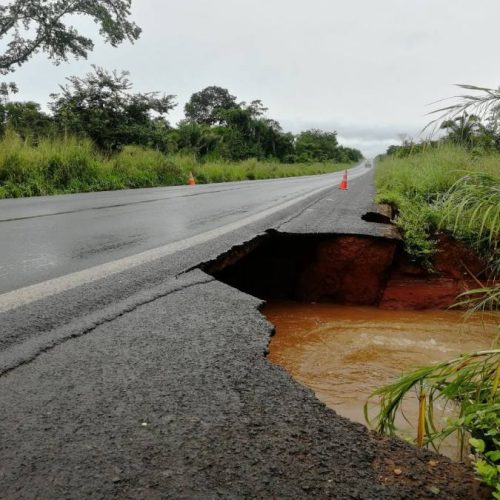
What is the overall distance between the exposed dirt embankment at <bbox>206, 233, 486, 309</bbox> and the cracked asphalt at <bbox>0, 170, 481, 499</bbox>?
253 centimetres

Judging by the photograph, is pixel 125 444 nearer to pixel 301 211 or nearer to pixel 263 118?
pixel 301 211

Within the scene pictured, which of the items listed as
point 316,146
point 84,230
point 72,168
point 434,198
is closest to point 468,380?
point 84,230

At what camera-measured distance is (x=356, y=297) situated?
4.44 metres

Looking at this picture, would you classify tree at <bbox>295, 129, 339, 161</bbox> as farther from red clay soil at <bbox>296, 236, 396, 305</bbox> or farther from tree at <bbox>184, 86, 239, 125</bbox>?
red clay soil at <bbox>296, 236, 396, 305</bbox>

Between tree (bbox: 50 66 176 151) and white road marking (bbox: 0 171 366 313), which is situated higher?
tree (bbox: 50 66 176 151)

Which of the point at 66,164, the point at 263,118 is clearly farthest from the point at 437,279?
the point at 263,118

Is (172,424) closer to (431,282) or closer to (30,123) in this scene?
(431,282)

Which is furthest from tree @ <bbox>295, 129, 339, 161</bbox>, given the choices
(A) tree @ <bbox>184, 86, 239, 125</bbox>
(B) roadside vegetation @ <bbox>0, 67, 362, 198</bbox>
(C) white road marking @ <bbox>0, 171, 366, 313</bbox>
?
(C) white road marking @ <bbox>0, 171, 366, 313</bbox>

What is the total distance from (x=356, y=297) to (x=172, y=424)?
3.53 meters

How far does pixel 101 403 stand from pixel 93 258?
1957mm

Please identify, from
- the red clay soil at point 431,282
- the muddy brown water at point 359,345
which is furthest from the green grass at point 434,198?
the muddy brown water at point 359,345

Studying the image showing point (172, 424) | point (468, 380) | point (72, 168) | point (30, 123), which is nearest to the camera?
point (172, 424)

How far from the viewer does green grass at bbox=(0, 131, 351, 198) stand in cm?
912

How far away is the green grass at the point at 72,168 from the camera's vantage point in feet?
29.9
